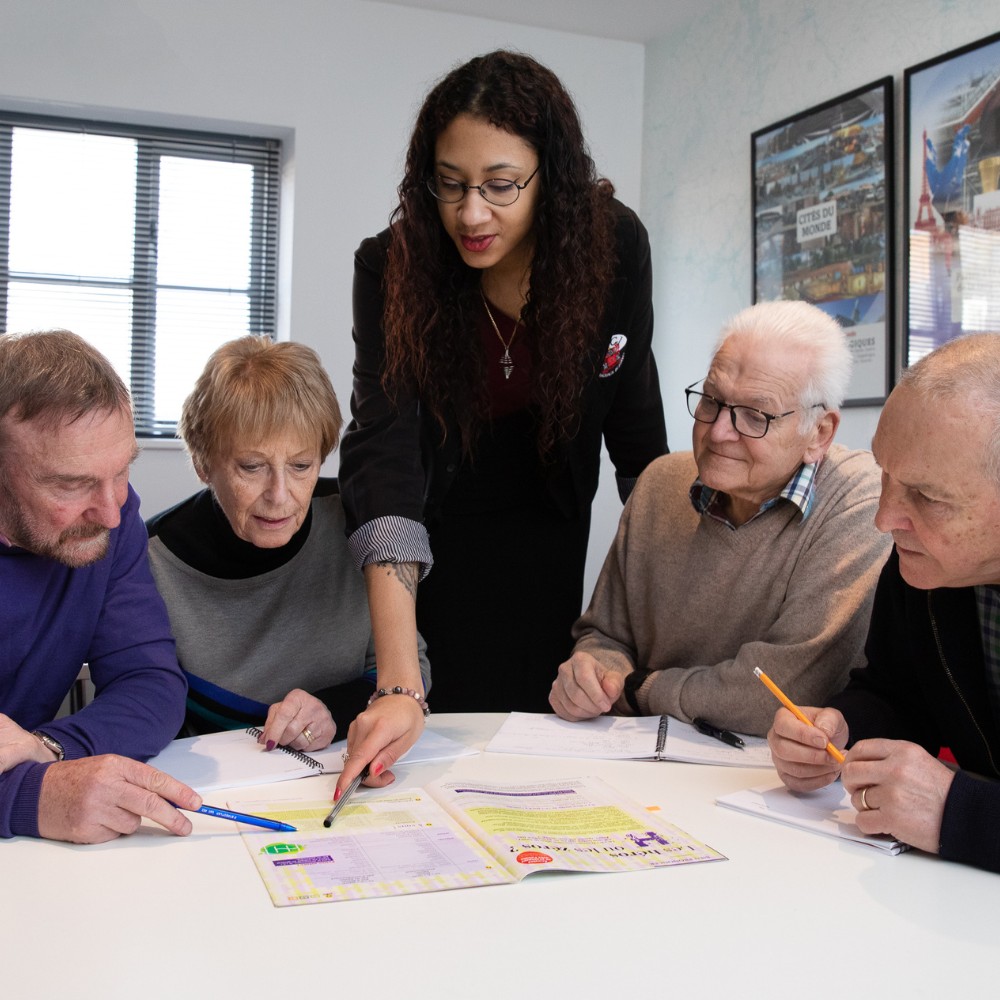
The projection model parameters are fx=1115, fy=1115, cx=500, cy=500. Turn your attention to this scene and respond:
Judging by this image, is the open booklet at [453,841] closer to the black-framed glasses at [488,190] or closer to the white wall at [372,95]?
the black-framed glasses at [488,190]

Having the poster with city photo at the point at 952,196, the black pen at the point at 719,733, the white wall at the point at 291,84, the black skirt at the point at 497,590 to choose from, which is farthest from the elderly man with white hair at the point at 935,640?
the white wall at the point at 291,84

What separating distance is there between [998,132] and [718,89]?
61.6 inches

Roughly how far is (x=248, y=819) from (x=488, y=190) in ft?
3.33

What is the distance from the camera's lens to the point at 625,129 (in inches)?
196

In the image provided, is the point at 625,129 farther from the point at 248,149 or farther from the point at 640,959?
the point at 640,959

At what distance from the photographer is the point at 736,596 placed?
71.0 inches

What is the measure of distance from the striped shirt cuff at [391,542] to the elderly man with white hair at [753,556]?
287 mm

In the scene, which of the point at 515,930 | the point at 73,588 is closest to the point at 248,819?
the point at 515,930

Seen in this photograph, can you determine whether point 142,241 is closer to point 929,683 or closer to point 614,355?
point 614,355

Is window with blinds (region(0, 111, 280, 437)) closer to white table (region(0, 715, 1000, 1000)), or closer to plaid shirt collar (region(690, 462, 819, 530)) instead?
plaid shirt collar (region(690, 462, 819, 530))

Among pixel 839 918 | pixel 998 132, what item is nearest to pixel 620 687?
pixel 839 918

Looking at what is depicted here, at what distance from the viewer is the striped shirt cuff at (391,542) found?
1.70 metres

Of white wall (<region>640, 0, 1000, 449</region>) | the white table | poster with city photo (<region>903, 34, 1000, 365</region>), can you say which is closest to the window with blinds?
white wall (<region>640, 0, 1000, 449</region>)

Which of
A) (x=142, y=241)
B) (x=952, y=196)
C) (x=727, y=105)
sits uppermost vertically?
(x=727, y=105)
